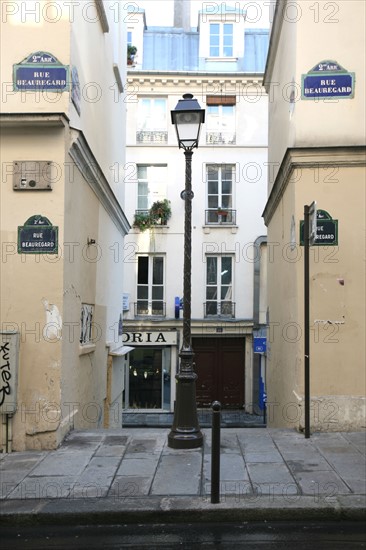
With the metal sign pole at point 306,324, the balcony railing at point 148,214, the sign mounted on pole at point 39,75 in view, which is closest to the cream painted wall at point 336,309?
the metal sign pole at point 306,324

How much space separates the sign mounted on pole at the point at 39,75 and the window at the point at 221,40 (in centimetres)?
1826

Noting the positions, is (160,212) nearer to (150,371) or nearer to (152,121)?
(152,121)

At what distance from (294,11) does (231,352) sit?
1632 centimetres

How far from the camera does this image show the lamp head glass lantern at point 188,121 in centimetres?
795

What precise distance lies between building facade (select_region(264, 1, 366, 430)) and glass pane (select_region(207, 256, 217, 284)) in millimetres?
14670

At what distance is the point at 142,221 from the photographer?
24125mm

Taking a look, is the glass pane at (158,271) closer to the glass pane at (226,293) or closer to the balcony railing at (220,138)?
the glass pane at (226,293)

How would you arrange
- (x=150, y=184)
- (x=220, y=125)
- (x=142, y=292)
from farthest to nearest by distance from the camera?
(x=150, y=184), (x=220, y=125), (x=142, y=292)

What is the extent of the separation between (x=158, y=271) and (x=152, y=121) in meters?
6.18

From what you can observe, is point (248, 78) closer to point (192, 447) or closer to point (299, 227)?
point (299, 227)

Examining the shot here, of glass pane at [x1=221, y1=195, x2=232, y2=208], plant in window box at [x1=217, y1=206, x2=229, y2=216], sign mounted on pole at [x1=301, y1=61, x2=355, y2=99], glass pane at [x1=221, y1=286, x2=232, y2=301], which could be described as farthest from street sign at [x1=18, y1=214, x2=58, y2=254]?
glass pane at [x1=221, y1=195, x2=232, y2=208]

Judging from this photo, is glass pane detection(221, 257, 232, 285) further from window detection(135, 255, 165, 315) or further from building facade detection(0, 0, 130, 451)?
building facade detection(0, 0, 130, 451)

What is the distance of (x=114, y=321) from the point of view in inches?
549

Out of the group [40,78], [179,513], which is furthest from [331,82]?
[179,513]
